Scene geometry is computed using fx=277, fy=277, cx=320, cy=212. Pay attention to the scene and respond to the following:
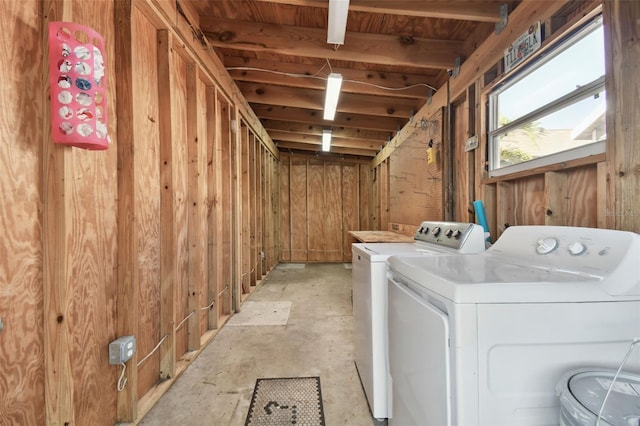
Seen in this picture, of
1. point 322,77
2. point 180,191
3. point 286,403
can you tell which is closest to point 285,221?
point 322,77

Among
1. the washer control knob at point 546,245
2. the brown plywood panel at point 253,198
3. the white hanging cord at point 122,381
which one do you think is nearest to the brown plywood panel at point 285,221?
the brown plywood panel at point 253,198

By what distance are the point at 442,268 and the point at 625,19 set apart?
1.16 metres

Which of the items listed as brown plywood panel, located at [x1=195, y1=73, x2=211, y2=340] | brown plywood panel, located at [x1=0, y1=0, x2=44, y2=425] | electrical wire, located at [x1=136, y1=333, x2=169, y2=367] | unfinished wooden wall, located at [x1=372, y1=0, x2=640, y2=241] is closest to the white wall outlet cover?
unfinished wooden wall, located at [x1=372, y1=0, x2=640, y2=241]

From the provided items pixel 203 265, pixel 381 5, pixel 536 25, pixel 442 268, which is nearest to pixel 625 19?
pixel 536 25

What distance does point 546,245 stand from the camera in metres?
1.04

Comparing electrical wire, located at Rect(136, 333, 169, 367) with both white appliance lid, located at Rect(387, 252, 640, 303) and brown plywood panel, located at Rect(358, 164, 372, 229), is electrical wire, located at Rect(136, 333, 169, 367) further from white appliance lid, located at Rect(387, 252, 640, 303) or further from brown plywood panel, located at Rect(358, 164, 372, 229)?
brown plywood panel, located at Rect(358, 164, 372, 229)

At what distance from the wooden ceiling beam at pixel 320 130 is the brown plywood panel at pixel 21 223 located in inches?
146

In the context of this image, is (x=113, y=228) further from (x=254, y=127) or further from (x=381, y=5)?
(x=254, y=127)

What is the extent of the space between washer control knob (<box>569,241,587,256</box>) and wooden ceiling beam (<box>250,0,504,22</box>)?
1.56m

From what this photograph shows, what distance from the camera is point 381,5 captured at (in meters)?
1.84

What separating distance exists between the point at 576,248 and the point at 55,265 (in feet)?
6.19

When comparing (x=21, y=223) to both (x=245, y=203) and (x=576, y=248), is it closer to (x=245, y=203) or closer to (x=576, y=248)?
(x=576, y=248)

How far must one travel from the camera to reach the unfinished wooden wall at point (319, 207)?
6.14 meters

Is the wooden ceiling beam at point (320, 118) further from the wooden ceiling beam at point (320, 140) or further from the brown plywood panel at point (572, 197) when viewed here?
the brown plywood panel at point (572, 197)
